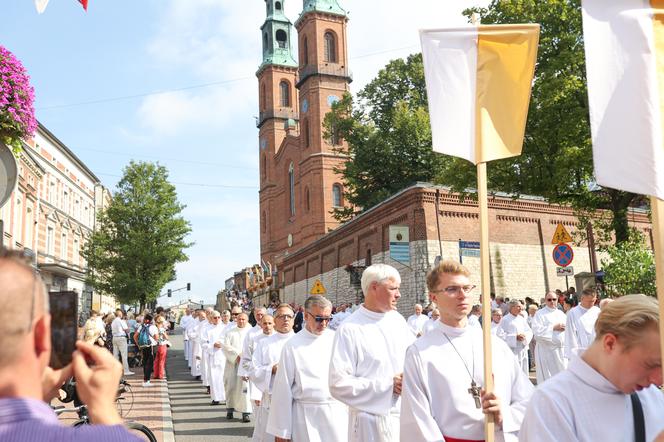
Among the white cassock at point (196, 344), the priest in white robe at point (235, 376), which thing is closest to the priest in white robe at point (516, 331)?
the priest in white robe at point (235, 376)

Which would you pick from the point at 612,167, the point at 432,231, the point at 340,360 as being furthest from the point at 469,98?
the point at 432,231

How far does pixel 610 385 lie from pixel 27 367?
7.53 ft

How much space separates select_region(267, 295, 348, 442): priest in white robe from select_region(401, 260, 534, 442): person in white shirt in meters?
2.16

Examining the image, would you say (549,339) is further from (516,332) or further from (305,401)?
(305,401)

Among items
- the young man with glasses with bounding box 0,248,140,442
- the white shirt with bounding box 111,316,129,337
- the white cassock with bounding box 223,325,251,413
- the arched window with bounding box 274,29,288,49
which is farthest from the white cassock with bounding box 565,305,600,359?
the arched window with bounding box 274,29,288,49

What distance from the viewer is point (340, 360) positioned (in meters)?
5.38

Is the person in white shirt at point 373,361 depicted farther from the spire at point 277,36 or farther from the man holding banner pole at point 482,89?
the spire at point 277,36

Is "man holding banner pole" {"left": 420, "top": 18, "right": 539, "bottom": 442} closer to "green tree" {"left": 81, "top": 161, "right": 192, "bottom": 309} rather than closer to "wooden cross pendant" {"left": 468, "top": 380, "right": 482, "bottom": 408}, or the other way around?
"wooden cross pendant" {"left": 468, "top": 380, "right": 482, "bottom": 408}

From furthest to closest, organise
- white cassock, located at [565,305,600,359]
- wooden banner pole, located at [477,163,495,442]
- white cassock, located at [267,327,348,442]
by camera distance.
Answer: white cassock, located at [565,305,600,359], white cassock, located at [267,327,348,442], wooden banner pole, located at [477,163,495,442]

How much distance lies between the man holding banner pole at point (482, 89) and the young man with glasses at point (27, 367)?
11.1ft

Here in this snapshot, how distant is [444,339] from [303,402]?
8.30ft

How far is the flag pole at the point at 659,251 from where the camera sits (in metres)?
2.62

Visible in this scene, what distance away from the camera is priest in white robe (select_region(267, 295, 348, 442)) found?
6320mm

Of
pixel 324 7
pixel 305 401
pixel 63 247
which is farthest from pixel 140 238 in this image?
pixel 305 401
